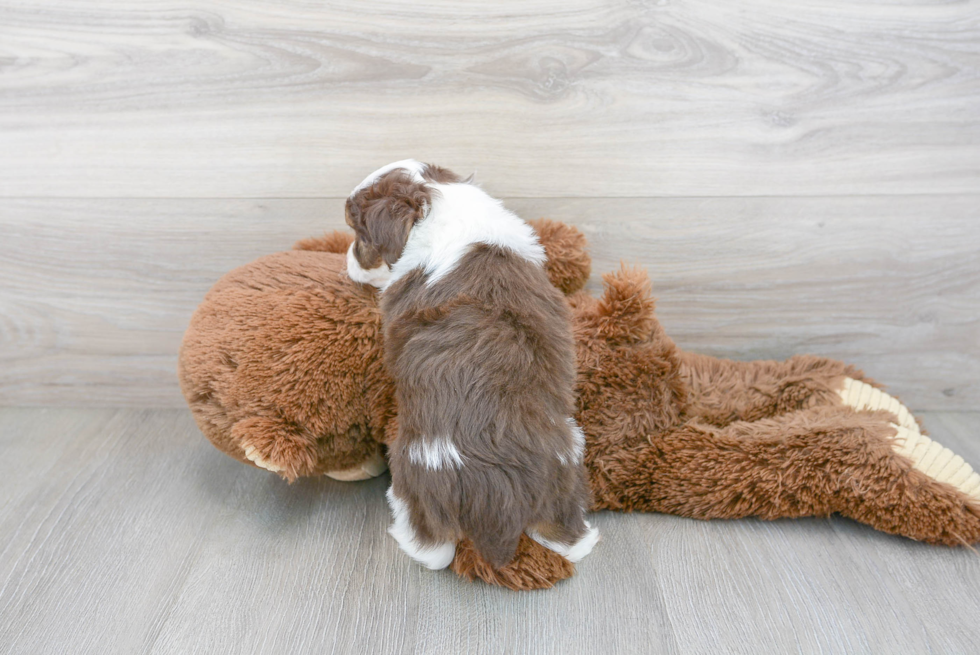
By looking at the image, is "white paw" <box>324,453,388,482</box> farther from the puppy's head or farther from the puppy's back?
the puppy's head

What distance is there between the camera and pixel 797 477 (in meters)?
0.95

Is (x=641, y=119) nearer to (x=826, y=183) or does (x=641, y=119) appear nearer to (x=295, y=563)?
(x=826, y=183)

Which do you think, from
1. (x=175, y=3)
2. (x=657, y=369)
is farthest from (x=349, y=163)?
(x=657, y=369)

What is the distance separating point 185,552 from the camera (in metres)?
0.96

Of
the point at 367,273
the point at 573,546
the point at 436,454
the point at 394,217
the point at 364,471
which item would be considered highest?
the point at 394,217

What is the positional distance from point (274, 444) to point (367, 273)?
0.26m

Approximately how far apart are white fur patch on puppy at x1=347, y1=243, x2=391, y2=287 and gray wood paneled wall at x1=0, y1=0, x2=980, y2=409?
0.28 metres

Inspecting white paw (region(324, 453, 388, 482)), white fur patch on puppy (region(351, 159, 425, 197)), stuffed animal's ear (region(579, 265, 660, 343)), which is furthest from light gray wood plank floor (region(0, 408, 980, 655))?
white fur patch on puppy (region(351, 159, 425, 197))

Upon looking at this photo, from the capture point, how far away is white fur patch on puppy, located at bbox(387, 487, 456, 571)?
0.85 m

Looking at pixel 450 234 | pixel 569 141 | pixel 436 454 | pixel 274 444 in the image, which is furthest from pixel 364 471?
pixel 569 141

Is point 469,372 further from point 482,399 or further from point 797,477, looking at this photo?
point 797,477

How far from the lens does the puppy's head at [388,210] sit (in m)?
0.80

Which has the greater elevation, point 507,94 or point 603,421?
point 507,94

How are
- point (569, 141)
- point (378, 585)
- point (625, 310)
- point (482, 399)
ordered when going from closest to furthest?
point (482, 399), point (378, 585), point (625, 310), point (569, 141)
